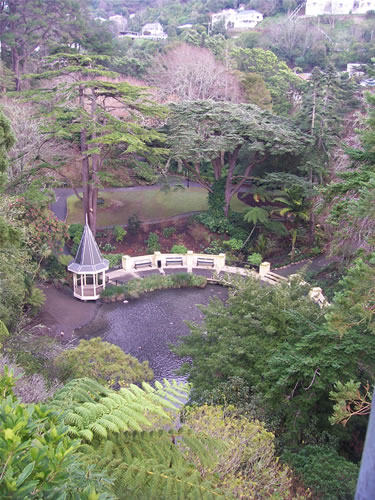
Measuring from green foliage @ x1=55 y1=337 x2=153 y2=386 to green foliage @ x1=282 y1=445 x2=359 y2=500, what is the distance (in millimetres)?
4253

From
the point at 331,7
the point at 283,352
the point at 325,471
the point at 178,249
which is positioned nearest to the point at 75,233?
the point at 178,249

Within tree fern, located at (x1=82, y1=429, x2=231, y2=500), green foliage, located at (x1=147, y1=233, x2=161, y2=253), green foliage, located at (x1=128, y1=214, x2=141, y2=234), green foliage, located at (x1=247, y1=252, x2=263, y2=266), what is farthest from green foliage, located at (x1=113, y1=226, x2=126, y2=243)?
tree fern, located at (x1=82, y1=429, x2=231, y2=500)

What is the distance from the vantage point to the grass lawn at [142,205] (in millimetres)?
25375

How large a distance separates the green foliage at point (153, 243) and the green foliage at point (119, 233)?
1367 millimetres

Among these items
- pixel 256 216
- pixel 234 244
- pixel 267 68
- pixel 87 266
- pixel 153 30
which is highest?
pixel 153 30

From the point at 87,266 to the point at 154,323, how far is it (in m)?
3.78

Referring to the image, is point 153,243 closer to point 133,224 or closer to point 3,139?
point 133,224

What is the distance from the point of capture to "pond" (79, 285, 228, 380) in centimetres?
1422

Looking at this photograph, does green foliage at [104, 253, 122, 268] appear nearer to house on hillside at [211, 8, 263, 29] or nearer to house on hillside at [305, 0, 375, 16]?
house on hillside at [211, 8, 263, 29]

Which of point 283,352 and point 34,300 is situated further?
point 34,300

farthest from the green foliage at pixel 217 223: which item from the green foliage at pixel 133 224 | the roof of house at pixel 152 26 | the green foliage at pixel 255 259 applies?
the roof of house at pixel 152 26

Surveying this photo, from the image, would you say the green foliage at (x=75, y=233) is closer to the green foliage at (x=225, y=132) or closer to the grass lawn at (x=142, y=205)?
the grass lawn at (x=142, y=205)

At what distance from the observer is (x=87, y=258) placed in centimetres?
1786

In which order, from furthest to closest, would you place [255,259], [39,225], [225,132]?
[225,132] < [255,259] < [39,225]
